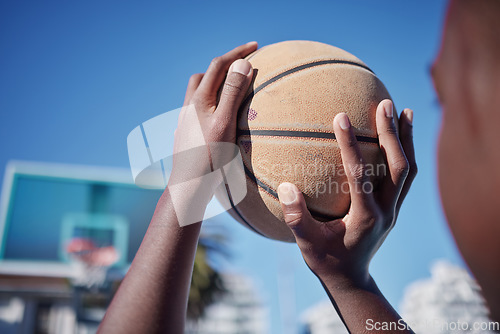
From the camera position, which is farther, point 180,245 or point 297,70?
point 297,70

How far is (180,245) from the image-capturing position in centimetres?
157

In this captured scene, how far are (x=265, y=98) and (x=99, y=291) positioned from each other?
10.4m

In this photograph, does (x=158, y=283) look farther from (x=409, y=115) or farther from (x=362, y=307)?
(x=409, y=115)

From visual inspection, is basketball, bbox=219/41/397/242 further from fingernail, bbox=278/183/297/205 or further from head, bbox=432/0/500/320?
head, bbox=432/0/500/320

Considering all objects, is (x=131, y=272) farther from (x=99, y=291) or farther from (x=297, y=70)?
(x=99, y=291)

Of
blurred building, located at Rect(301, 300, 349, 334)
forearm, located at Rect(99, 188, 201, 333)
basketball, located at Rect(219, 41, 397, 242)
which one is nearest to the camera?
forearm, located at Rect(99, 188, 201, 333)

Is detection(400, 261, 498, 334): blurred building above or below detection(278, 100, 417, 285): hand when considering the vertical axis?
above

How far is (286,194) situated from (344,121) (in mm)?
400

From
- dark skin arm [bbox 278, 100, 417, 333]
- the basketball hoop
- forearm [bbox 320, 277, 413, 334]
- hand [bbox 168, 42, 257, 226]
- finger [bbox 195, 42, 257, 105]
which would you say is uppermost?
the basketball hoop

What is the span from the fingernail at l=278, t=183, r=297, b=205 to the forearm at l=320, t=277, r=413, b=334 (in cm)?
37

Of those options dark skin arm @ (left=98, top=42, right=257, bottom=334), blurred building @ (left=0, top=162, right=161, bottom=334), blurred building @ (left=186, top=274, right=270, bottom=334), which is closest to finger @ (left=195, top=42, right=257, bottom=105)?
dark skin arm @ (left=98, top=42, right=257, bottom=334)

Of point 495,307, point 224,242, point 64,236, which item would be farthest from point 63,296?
point 495,307

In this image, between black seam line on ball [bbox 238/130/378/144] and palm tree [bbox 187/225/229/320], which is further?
palm tree [bbox 187/225/229/320]

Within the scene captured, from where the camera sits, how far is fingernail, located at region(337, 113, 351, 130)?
5.82 ft
